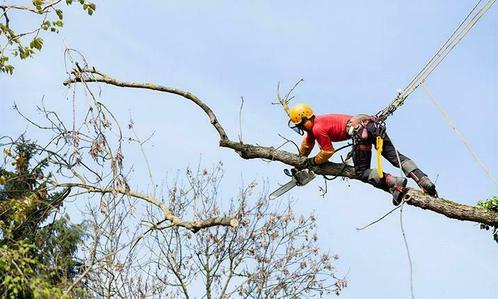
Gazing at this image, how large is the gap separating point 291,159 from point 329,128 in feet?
1.55

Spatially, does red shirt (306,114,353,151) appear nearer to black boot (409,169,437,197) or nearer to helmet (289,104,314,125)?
helmet (289,104,314,125)

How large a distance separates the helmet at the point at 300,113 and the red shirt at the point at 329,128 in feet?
0.31

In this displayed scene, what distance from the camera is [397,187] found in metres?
6.75

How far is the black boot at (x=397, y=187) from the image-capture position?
6.73 metres

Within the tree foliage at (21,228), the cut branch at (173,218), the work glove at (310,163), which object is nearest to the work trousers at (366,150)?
the work glove at (310,163)

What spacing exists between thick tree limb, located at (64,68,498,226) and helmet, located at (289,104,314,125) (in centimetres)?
33

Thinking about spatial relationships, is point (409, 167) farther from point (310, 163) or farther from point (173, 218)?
point (173, 218)

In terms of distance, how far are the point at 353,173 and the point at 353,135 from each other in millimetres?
367

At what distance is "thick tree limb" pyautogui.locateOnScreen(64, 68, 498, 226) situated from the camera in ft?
21.9

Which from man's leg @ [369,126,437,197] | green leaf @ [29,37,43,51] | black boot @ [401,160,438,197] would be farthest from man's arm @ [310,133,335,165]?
green leaf @ [29,37,43,51]

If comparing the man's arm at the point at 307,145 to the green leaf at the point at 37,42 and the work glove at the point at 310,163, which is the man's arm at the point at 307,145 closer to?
the work glove at the point at 310,163

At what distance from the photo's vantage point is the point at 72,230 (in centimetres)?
1379

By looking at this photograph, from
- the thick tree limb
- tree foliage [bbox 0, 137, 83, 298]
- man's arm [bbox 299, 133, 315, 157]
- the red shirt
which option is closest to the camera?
tree foliage [bbox 0, 137, 83, 298]

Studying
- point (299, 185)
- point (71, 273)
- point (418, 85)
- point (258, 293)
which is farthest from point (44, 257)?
point (418, 85)
